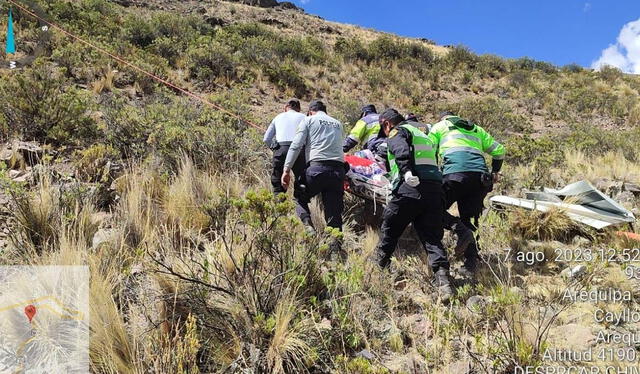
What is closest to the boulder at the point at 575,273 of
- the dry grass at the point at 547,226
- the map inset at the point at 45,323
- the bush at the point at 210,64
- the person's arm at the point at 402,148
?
the dry grass at the point at 547,226

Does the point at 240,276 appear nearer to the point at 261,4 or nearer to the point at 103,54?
the point at 103,54

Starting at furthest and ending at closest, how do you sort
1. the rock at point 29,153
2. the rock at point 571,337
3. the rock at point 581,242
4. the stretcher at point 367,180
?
the rock at point 29,153 < the stretcher at point 367,180 < the rock at point 581,242 < the rock at point 571,337

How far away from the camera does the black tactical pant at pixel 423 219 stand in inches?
139

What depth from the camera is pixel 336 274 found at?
2955 millimetres

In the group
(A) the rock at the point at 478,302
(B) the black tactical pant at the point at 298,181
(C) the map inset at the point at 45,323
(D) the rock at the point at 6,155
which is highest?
(D) the rock at the point at 6,155

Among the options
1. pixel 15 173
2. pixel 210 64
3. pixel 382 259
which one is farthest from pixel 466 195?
Answer: pixel 210 64

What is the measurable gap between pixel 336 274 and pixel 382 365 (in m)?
0.72

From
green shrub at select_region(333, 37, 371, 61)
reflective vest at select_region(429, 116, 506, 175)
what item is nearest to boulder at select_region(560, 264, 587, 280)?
reflective vest at select_region(429, 116, 506, 175)

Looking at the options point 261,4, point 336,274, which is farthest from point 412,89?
point 261,4

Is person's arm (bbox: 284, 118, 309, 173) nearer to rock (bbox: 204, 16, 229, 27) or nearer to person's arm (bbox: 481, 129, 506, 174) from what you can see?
person's arm (bbox: 481, 129, 506, 174)

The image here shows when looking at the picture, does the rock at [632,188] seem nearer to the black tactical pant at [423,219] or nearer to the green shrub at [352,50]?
the black tactical pant at [423,219]

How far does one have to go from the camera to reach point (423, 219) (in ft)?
12.0

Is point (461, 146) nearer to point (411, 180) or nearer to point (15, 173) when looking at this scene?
point (411, 180)

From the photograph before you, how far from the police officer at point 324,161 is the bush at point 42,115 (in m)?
3.28
